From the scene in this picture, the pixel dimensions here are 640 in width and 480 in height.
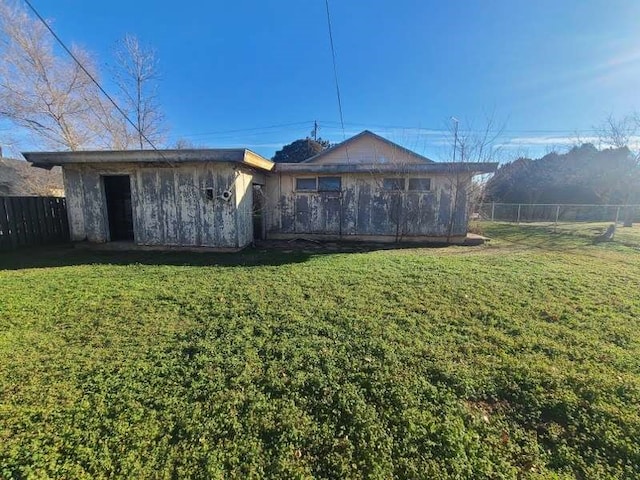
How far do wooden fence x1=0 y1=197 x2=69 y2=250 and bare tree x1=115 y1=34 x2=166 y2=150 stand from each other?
7.42 m

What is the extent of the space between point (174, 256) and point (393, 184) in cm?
599

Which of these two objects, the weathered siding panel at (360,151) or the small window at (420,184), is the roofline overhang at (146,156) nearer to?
the small window at (420,184)

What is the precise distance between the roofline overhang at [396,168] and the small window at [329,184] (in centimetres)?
28

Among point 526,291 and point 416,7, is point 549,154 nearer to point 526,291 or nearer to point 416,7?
point 416,7

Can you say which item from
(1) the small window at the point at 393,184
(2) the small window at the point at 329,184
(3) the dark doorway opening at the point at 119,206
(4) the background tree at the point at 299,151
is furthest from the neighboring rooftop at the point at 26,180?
(4) the background tree at the point at 299,151

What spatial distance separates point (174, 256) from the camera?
6812 mm

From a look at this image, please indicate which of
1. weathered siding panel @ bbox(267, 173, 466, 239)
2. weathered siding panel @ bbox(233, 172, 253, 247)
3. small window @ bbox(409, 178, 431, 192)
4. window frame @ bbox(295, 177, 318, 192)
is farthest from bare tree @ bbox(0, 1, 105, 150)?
small window @ bbox(409, 178, 431, 192)

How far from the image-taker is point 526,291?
4.41m

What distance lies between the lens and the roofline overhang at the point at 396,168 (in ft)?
25.8

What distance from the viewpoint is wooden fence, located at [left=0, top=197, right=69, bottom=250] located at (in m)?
7.24

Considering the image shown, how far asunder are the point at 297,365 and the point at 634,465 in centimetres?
214

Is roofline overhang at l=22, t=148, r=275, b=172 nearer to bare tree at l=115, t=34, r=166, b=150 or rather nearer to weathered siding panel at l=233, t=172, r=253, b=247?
weathered siding panel at l=233, t=172, r=253, b=247

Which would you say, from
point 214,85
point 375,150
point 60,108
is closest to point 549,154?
point 375,150

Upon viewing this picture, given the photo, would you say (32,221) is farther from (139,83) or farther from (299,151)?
(299,151)
